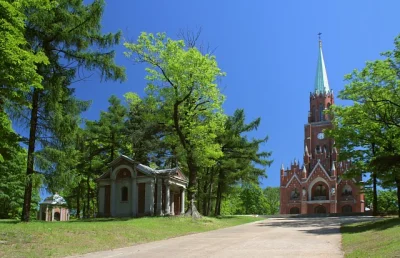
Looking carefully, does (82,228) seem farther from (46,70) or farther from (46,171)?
(46,70)

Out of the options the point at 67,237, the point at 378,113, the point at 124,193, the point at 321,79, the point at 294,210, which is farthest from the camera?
the point at 321,79

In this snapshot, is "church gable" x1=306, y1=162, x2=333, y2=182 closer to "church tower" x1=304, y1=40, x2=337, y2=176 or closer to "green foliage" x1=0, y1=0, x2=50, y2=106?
"church tower" x1=304, y1=40, x2=337, y2=176

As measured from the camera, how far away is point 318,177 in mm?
73625

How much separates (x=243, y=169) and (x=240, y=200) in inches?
1902

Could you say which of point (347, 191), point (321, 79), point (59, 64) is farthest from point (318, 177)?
point (59, 64)

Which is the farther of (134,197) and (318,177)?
(318,177)

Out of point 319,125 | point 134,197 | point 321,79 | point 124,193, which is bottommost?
point 134,197

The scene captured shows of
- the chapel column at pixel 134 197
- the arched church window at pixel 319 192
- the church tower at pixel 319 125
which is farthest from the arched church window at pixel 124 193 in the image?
the church tower at pixel 319 125

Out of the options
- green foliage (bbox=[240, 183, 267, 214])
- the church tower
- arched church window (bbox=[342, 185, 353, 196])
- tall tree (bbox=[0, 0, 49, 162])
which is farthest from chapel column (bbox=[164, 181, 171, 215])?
the church tower

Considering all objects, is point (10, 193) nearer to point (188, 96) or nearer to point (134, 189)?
point (134, 189)

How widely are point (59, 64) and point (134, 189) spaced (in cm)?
1540

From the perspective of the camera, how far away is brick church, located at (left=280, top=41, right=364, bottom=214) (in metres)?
70.1

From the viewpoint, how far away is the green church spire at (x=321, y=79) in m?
84.1

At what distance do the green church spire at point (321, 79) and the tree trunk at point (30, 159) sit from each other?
240ft
